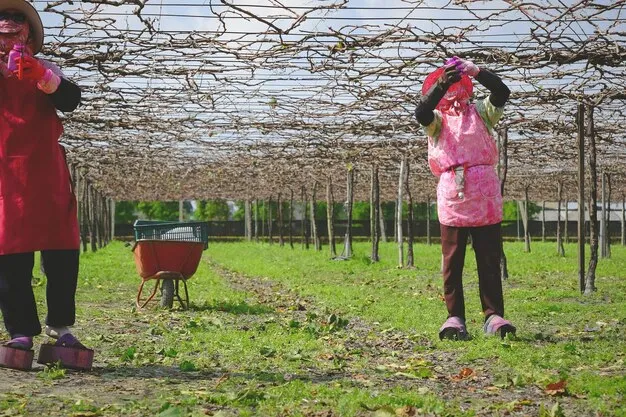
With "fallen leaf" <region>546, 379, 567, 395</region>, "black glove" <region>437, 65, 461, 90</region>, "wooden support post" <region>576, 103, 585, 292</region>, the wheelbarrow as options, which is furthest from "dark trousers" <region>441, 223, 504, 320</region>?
"wooden support post" <region>576, 103, 585, 292</region>

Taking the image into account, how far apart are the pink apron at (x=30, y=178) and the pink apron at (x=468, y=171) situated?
2.90 m

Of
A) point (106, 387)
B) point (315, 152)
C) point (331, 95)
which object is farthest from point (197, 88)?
point (315, 152)

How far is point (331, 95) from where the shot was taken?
13.4 m

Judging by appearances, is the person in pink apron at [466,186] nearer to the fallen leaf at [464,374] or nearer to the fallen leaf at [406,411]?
the fallen leaf at [464,374]

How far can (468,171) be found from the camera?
6.80 m

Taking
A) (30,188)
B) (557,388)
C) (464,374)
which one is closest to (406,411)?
(557,388)

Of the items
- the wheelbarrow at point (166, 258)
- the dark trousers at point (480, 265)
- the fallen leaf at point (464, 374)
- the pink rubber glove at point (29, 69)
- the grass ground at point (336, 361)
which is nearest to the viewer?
the grass ground at point (336, 361)

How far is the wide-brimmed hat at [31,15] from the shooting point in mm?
5465

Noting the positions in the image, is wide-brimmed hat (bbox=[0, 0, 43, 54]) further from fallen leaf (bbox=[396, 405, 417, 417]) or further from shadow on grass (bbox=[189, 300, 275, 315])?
shadow on grass (bbox=[189, 300, 275, 315])

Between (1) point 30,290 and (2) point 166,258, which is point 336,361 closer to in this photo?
(1) point 30,290

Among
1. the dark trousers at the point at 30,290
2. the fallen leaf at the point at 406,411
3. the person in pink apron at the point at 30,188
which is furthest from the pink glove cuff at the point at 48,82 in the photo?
the fallen leaf at the point at 406,411

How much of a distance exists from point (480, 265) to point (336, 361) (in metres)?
1.69

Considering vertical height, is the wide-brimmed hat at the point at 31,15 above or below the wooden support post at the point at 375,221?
Result: above

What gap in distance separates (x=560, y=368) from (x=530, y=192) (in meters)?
36.1
